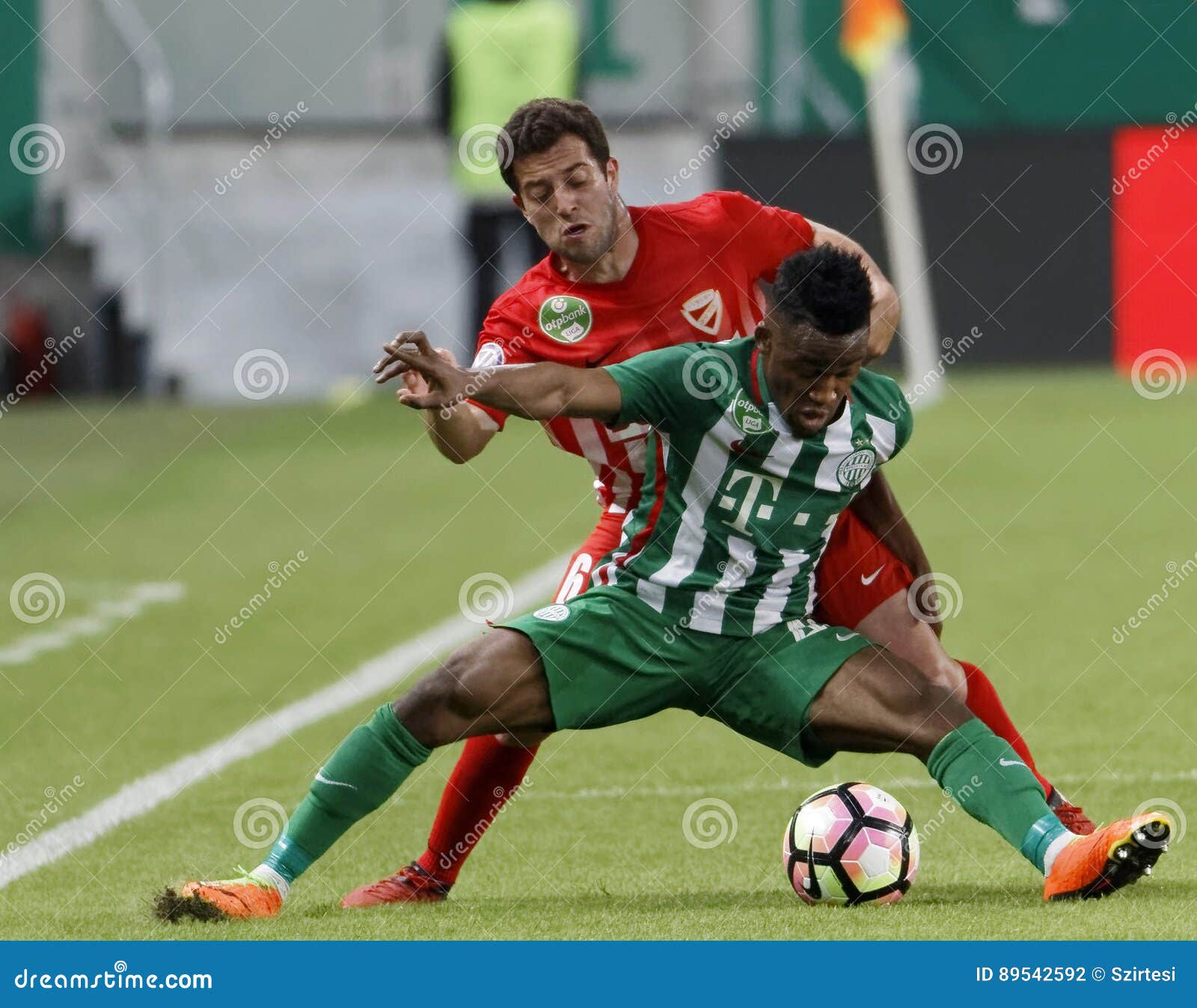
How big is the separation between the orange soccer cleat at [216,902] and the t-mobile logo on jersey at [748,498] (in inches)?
63.2

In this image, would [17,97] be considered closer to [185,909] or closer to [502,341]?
[502,341]

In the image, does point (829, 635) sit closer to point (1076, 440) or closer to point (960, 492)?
point (960, 492)

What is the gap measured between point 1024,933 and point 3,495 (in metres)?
14.8

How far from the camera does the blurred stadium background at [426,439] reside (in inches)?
269

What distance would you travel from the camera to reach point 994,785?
18.0 feet

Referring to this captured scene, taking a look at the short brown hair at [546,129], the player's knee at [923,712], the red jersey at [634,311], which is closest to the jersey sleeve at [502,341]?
the red jersey at [634,311]

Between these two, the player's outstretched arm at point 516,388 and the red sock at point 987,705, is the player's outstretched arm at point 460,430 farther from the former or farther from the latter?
the red sock at point 987,705

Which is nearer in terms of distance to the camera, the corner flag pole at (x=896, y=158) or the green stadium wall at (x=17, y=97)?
the corner flag pole at (x=896, y=158)

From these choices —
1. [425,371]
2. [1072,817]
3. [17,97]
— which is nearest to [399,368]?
[425,371]

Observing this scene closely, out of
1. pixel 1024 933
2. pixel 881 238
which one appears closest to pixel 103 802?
pixel 1024 933

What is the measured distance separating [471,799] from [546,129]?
1.96 meters

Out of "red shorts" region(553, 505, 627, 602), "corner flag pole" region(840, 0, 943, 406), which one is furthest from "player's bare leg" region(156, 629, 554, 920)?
"corner flag pole" region(840, 0, 943, 406)

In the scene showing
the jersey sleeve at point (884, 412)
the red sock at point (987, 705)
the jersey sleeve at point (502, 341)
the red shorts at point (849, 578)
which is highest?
the jersey sleeve at point (502, 341)

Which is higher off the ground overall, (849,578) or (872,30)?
(872,30)
